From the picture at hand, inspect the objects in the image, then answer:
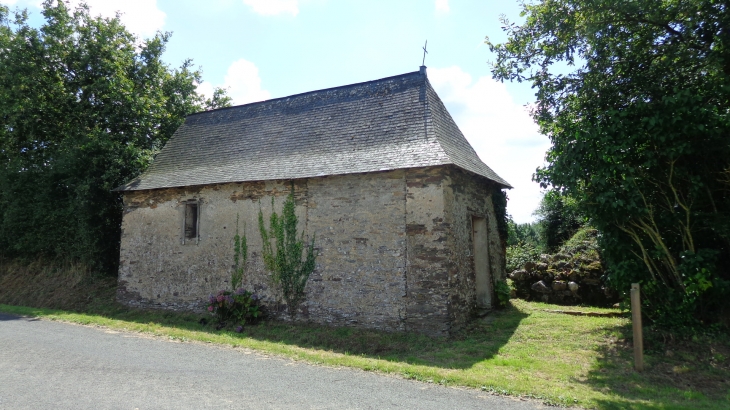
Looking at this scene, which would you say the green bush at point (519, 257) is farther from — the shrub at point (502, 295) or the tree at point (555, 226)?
the shrub at point (502, 295)

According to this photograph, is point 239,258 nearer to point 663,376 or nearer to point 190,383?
point 190,383

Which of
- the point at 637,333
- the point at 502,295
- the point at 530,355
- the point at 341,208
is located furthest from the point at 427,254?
the point at 637,333

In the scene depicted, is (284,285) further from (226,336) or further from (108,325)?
(108,325)

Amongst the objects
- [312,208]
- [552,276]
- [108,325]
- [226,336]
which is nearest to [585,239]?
[552,276]

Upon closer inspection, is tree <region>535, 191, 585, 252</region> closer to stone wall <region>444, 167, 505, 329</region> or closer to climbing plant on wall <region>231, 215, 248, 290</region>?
stone wall <region>444, 167, 505, 329</region>

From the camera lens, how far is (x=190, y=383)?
6191mm

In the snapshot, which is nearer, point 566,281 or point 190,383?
point 190,383

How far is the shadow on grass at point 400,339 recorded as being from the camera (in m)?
8.64

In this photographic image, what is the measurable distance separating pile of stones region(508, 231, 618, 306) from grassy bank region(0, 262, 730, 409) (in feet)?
5.09

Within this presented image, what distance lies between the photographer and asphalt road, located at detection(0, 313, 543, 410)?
545 centimetres

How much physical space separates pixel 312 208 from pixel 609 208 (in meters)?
6.87

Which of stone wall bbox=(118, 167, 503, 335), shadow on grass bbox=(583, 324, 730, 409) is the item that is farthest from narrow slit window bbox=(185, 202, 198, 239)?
shadow on grass bbox=(583, 324, 730, 409)

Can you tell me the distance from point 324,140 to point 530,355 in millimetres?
7801

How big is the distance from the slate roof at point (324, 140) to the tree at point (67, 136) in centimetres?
249
